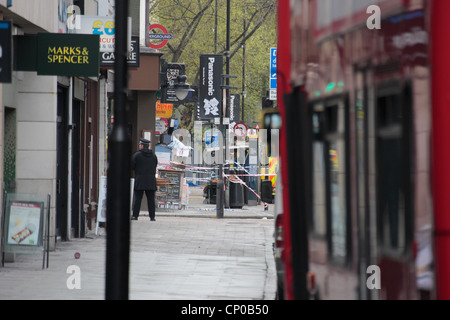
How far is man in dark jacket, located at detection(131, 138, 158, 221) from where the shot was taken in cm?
2441

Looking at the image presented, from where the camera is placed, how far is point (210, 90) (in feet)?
104

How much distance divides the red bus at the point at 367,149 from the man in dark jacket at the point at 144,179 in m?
19.0

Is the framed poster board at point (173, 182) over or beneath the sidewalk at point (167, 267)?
over

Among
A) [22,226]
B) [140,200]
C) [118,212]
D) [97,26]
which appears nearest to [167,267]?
A: [22,226]

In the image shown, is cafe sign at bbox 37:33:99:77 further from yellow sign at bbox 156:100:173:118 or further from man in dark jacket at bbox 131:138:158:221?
yellow sign at bbox 156:100:173:118

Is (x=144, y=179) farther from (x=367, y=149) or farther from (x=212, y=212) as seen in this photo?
(x=367, y=149)

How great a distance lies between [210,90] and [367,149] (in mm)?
27719

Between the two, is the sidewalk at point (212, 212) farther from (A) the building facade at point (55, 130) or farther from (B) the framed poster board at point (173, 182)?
(A) the building facade at point (55, 130)

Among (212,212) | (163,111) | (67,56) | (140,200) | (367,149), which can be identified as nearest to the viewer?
(367,149)

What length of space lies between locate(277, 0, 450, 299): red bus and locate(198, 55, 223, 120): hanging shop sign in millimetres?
25654

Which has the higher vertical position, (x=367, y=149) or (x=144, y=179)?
(x=144, y=179)

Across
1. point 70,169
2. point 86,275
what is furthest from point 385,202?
point 70,169

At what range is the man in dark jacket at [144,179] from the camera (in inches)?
961

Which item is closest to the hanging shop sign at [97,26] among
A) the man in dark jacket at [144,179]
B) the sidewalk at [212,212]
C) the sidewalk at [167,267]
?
the sidewalk at [167,267]
